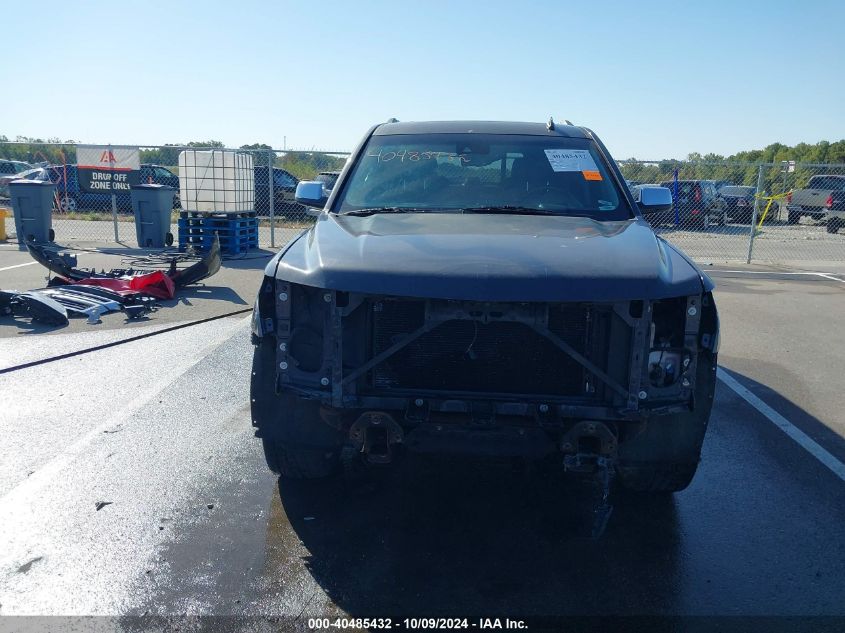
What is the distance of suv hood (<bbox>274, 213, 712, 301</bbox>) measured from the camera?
3152 millimetres

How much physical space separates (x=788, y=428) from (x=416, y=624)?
3586 mm

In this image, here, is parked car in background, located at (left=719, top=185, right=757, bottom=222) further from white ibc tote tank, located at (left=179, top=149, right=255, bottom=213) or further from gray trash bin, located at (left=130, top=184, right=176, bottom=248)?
gray trash bin, located at (left=130, top=184, right=176, bottom=248)

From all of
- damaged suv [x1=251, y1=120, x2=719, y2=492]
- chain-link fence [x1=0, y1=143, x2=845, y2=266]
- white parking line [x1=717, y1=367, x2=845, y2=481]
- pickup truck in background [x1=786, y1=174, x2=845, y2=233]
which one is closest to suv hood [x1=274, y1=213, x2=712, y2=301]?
damaged suv [x1=251, y1=120, x2=719, y2=492]

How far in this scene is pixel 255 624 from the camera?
3.03 m

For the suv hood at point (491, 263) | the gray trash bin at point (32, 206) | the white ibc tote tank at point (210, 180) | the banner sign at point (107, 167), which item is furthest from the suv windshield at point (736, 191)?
the suv hood at point (491, 263)

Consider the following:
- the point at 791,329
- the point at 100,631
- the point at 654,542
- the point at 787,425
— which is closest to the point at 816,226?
the point at 791,329

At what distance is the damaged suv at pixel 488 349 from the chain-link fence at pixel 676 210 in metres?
11.6

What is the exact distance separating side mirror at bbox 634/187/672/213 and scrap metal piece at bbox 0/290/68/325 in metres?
6.09

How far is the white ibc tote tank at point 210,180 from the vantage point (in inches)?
558

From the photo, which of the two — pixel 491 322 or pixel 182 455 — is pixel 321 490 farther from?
pixel 491 322

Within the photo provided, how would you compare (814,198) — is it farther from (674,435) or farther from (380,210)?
(674,435)

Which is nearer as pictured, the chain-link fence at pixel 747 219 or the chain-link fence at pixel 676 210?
the chain-link fence at pixel 676 210

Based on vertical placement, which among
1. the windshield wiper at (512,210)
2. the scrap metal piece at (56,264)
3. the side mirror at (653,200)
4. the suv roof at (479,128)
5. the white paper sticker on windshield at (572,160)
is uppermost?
the suv roof at (479,128)

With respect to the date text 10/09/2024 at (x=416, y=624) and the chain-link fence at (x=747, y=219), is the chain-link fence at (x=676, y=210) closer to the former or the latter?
the chain-link fence at (x=747, y=219)
